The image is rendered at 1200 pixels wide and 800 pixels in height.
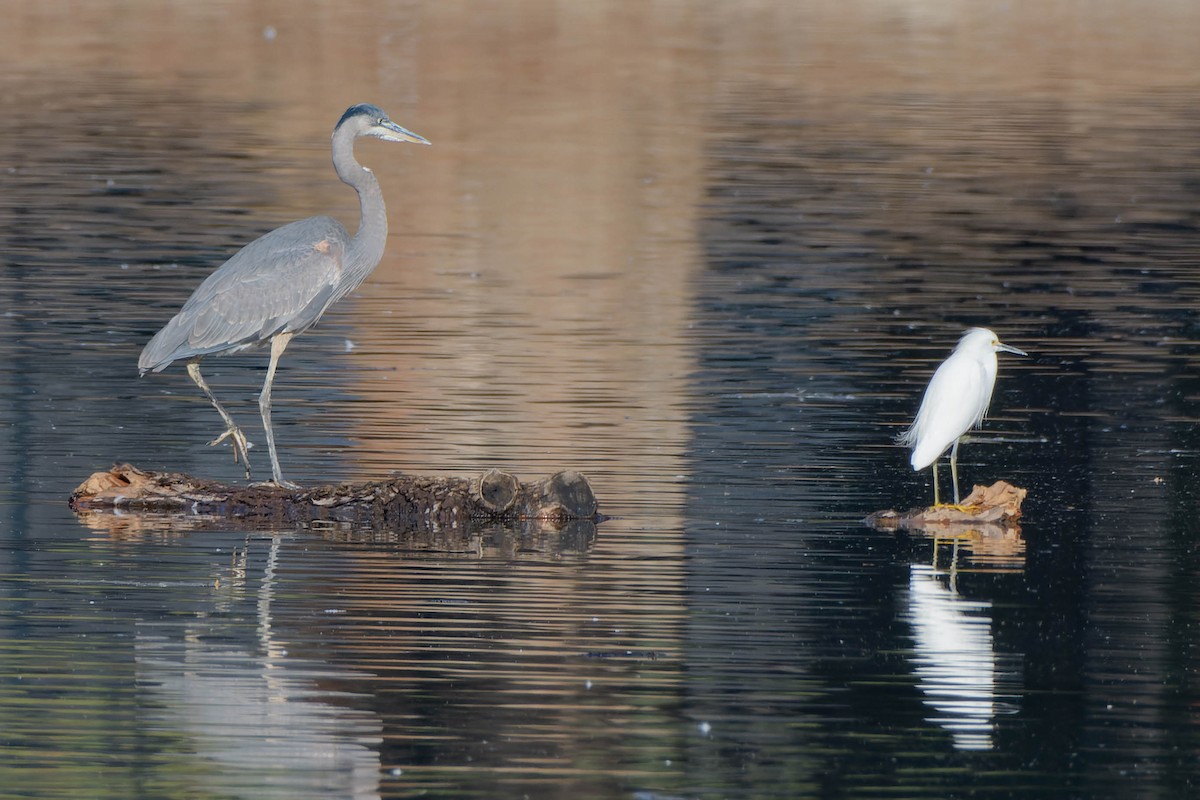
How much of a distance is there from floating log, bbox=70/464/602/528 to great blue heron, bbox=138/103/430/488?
1.82 feet

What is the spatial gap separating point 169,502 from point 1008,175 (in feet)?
76.4

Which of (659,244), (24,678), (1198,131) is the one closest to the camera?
(24,678)

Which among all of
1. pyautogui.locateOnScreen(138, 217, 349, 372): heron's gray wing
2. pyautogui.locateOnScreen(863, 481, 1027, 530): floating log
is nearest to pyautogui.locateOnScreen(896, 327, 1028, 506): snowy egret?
pyautogui.locateOnScreen(863, 481, 1027, 530): floating log

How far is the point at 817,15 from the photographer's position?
72500 mm

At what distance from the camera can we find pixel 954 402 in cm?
1270

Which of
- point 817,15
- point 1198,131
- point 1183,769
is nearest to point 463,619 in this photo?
point 1183,769

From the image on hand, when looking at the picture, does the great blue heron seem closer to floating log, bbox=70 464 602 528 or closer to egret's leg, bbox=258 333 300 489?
egret's leg, bbox=258 333 300 489

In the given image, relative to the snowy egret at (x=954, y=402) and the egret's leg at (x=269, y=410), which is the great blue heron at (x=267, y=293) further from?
the snowy egret at (x=954, y=402)

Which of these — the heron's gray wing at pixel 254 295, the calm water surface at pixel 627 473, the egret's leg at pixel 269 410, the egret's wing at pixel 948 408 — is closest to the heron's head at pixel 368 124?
the heron's gray wing at pixel 254 295

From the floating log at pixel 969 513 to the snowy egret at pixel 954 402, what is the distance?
0.21 m

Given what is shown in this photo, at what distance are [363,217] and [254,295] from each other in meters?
0.94

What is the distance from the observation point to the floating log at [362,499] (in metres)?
12.1

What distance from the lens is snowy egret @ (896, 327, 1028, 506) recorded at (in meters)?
12.6

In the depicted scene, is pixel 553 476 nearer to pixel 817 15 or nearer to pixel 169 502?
pixel 169 502
